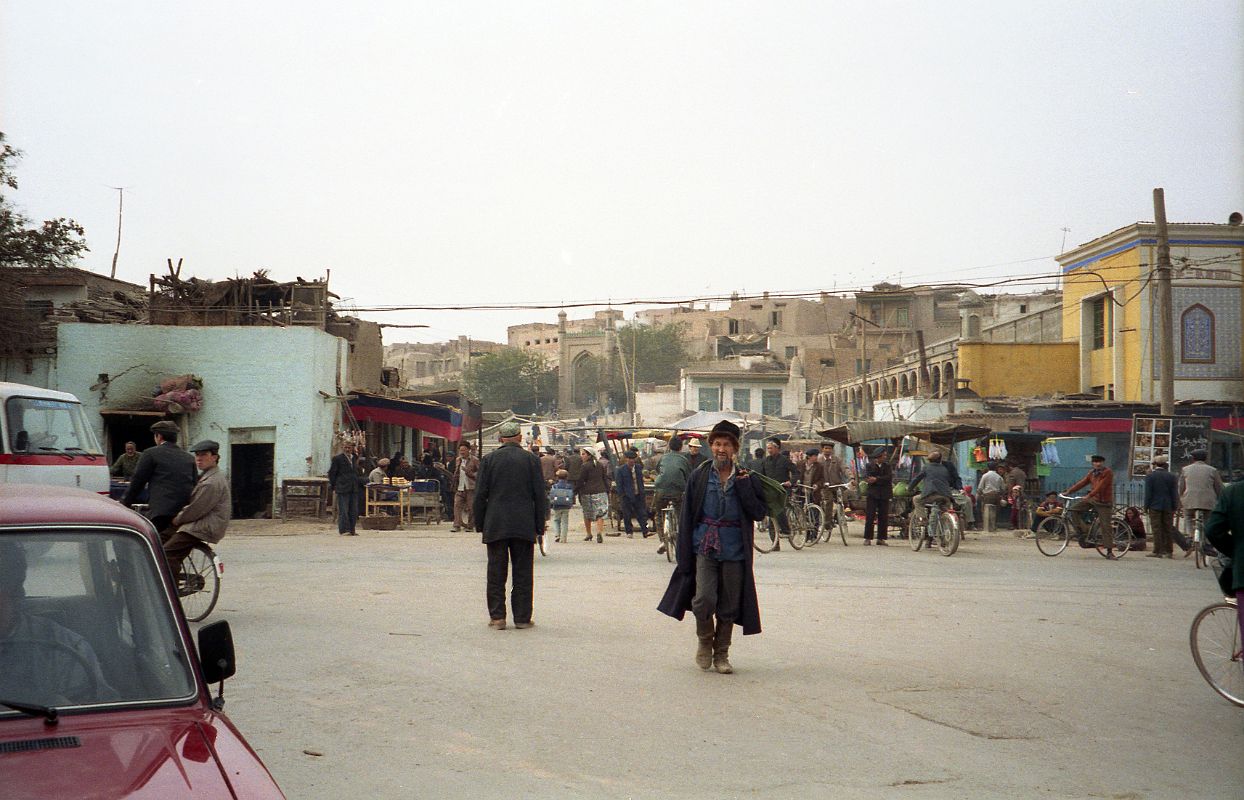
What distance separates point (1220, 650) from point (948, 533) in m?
11.6

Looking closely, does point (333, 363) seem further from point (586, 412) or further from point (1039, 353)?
point (586, 412)

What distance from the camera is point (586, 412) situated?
327 feet

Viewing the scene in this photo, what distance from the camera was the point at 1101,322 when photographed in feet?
125

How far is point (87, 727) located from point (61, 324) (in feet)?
90.9

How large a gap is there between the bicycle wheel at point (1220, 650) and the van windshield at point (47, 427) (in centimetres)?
1341

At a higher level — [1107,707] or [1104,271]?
[1104,271]

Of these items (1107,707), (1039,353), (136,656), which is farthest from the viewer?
(1039,353)

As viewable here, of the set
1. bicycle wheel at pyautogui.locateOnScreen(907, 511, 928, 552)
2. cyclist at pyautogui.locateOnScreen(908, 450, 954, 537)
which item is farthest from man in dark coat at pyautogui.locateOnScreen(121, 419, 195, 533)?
bicycle wheel at pyautogui.locateOnScreen(907, 511, 928, 552)

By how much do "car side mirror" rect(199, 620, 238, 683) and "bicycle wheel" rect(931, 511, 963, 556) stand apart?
16316 millimetres

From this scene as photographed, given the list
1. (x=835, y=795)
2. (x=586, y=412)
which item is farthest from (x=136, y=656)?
(x=586, y=412)

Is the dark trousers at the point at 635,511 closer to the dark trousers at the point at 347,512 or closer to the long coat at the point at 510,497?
the dark trousers at the point at 347,512

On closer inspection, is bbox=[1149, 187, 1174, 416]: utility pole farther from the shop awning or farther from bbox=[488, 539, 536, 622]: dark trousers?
the shop awning

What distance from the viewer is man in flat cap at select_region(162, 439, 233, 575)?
9719mm

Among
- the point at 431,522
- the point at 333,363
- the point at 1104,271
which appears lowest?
the point at 431,522
